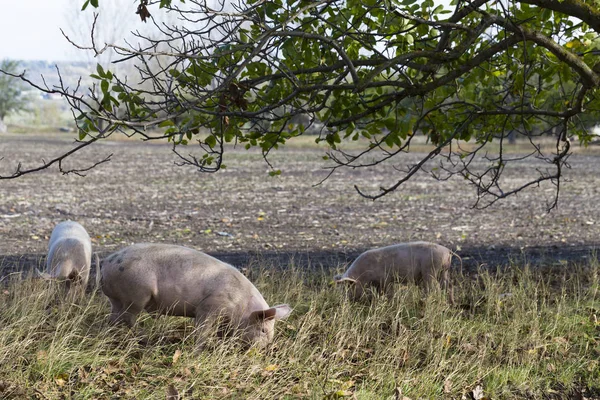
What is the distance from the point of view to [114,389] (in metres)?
5.10

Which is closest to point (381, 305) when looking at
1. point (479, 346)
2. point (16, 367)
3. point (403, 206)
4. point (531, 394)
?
point (479, 346)

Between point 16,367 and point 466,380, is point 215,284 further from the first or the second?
point 466,380

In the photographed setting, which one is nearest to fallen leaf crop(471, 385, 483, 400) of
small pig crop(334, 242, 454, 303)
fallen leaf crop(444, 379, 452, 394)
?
fallen leaf crop(444, 379, 452, 394)

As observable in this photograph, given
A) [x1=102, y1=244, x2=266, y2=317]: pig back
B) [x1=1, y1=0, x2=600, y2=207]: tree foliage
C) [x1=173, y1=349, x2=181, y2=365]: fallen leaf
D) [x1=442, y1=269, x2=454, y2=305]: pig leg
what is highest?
[x1=1, y1=0, x2=600, y2=207]: tree foliage

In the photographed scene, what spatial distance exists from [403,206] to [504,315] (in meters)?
9.07

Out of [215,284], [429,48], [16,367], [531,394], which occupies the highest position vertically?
[429,48]

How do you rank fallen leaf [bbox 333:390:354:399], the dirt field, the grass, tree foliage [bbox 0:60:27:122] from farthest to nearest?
tree foliage [bbox 0:60:27:122]
the dirt field
fallen leaf [bbox 333:390:354:399]
the grass

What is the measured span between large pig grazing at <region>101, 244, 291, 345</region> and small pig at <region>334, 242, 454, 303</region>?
79.4 inches

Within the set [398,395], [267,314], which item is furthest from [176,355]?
[398,395]

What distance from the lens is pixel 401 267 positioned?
309 inches

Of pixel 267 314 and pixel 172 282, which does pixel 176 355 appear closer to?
pixel 172 282

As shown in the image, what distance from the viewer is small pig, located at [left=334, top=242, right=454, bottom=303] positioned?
777cm

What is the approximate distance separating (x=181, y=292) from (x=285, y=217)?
8683 mm

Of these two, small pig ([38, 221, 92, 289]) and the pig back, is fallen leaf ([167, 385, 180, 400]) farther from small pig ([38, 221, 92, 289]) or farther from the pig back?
small pig ([38, 221, 92, 289])
